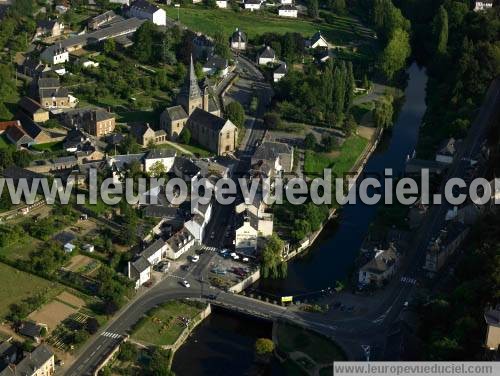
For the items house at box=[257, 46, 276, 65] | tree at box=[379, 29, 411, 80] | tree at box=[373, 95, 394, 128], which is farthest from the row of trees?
house at box=[257, 46, 276, 65]

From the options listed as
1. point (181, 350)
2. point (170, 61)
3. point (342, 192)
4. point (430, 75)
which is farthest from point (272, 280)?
point (430, 75)

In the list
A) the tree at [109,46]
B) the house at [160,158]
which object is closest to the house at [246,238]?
the house at [160,158]

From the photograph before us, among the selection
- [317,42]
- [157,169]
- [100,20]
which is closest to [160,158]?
[157,169]

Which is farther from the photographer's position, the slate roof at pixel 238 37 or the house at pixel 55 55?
the slate roof at pixel 238 37

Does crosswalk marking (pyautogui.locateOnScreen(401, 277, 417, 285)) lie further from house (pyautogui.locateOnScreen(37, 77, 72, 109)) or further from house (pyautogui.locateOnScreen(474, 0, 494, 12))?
house (pyautogui.locateOnScreen(474, 0, 494, 12))

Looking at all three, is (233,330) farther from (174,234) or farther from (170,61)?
(170,61)

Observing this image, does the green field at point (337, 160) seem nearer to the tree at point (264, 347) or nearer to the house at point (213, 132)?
the house at point (213, 132)

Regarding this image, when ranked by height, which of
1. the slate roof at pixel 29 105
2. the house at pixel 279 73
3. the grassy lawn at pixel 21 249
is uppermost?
the house at pixel 279 73

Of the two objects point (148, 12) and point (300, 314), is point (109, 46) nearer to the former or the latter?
point (148, 12)
